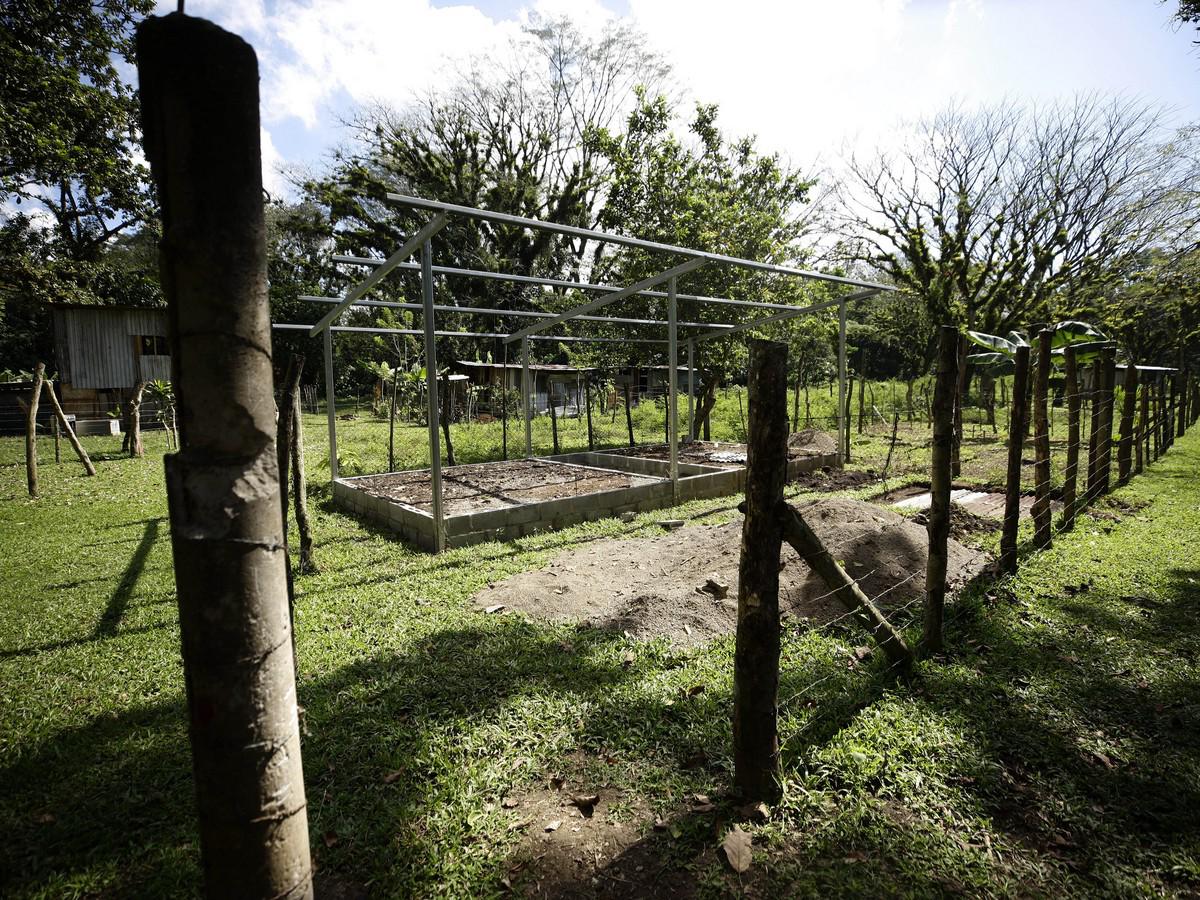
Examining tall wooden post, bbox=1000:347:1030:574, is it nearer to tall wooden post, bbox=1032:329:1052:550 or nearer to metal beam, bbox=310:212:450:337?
tall wooden post, bbox=1032:329:1052:550

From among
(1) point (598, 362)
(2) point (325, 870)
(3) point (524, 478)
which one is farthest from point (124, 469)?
(2) point (325, 870)

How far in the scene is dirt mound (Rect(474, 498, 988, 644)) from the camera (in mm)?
3789

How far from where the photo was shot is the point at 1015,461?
413 cm

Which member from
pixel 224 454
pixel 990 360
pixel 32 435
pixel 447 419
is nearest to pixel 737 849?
pixel 224 454

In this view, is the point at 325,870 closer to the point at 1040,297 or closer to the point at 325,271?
the point at 1040,297

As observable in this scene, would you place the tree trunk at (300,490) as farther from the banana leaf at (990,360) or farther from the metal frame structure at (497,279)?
the banana leaf at (990,360)

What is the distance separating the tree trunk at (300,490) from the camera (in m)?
4.07

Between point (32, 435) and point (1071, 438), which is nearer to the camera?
point (1071, 438)

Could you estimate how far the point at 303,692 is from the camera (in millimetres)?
2977

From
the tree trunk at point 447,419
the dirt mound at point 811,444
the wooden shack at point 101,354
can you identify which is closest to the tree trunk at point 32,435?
the tree trunk at point 447,419

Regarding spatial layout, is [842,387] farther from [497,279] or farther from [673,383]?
[497,279]

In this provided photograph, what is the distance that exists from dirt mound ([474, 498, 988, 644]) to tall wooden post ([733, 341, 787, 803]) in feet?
4.53

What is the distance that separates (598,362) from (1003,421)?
13.8 m

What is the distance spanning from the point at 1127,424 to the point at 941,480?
6.84 meters
